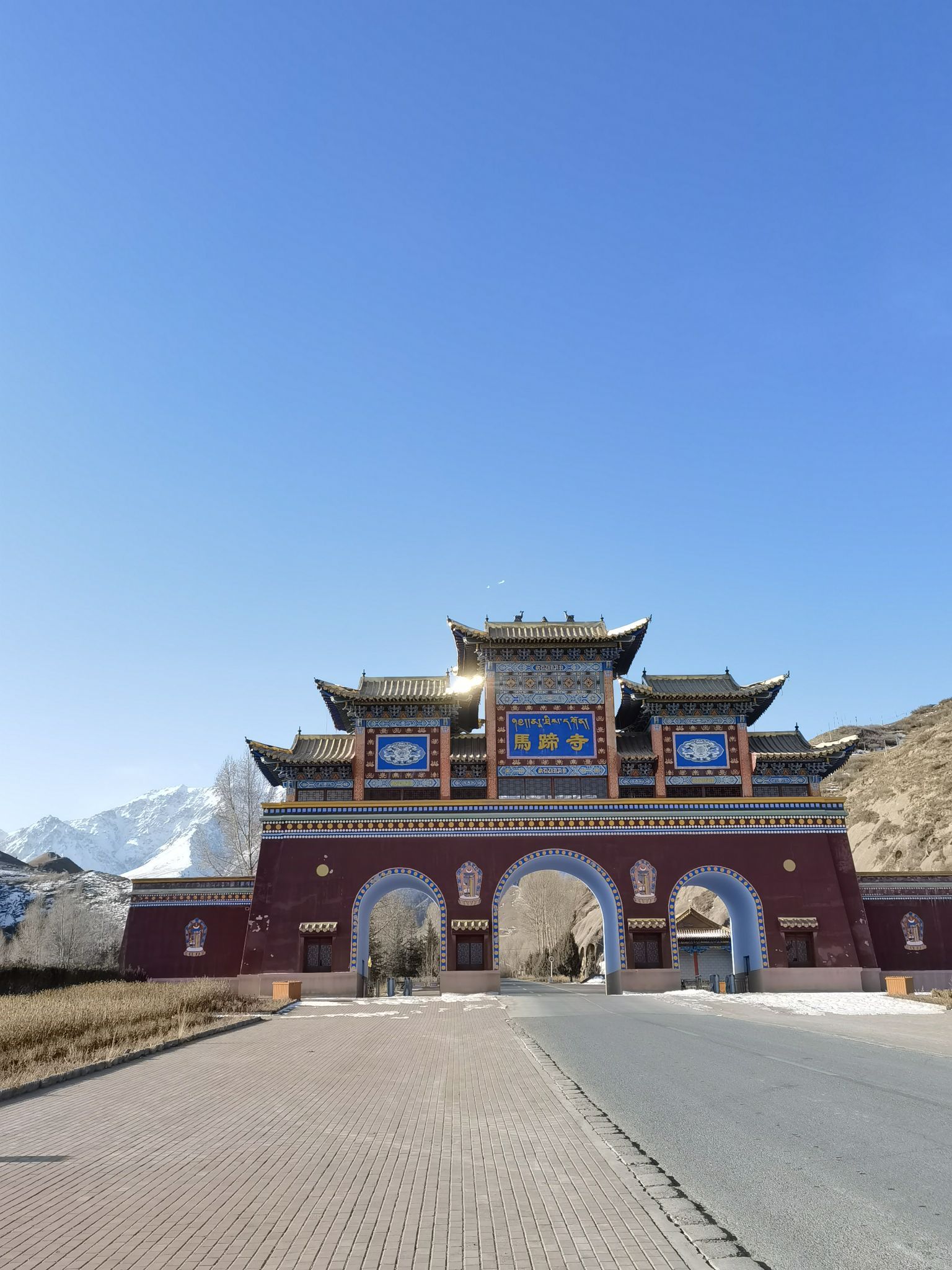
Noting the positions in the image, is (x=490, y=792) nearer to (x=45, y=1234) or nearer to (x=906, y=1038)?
(x=906, y=1038)

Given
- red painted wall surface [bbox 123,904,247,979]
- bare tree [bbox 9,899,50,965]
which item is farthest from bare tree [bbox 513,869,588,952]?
red painted wall surface [bbox 123,904,247,979]

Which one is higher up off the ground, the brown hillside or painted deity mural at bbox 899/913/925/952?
the brown hillside

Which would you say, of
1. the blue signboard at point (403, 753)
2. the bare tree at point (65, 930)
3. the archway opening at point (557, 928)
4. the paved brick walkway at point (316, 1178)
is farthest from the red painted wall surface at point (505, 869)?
the bare tree at point (65, 930)

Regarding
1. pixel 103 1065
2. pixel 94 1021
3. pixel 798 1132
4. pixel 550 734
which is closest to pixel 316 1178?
pixel 798 1132

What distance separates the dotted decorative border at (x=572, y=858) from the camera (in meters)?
34.2

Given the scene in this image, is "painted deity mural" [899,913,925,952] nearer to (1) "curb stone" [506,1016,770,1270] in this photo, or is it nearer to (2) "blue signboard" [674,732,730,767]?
(2) "blue signboard" [674,732,730,767]

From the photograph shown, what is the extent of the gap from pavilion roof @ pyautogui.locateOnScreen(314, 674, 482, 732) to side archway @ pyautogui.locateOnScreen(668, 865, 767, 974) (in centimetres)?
1075

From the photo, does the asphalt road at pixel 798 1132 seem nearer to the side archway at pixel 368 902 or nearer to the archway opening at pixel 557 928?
the side archway at pixel 368 902

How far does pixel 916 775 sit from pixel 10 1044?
60.0 meters

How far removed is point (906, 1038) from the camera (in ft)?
56.1

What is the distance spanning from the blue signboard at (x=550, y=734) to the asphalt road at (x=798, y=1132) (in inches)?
741

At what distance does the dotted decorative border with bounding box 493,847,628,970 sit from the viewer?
34.2 meters

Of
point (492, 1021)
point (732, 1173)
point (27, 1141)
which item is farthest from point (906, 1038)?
point (27, 1141)

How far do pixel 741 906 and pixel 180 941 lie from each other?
21.9 m
